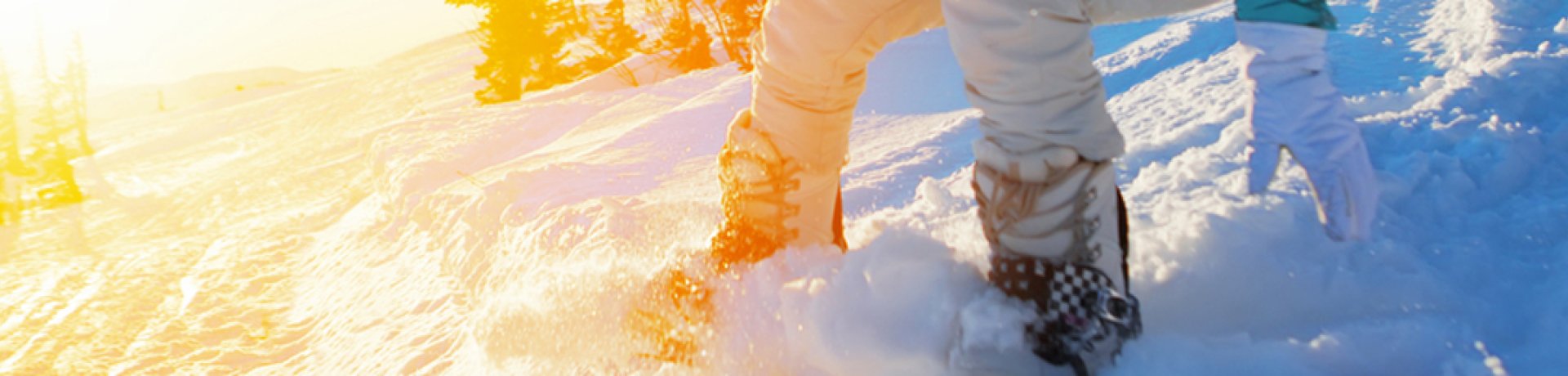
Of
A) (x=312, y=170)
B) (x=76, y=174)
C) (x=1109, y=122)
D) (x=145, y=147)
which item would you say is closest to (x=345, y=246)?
(x=312, y=170)

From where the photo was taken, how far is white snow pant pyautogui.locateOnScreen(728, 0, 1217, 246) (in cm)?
85

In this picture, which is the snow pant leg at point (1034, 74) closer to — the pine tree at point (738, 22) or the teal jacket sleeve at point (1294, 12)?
the teal jacket sleeve at point (1294, 12)

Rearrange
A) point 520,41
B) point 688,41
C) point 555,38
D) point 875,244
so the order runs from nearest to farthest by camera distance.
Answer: point 875,244, point 688,41, point 520,41, point 555,38

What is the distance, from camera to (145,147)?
22.5ft

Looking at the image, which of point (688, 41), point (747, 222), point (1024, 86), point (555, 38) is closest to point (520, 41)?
point (555, 38)

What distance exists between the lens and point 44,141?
649 cm

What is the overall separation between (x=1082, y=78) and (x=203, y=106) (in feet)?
39.7

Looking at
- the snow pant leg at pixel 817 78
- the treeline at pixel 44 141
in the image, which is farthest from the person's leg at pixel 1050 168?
the treeline at pixel 44 141

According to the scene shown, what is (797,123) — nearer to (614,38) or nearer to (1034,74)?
(1034,74)

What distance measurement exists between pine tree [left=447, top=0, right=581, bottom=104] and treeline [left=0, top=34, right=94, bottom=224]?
3.28 m

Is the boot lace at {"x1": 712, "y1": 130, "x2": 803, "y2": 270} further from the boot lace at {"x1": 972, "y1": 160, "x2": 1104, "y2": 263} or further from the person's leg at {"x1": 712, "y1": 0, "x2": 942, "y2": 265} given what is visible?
the boot lace at {"x1": 972, "y1": 160, "x2": 1104, "y2": 263}

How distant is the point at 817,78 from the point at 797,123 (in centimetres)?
8

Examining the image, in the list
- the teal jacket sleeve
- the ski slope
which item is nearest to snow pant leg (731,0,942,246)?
the ski slope

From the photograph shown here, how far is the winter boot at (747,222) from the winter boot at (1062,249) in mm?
348
